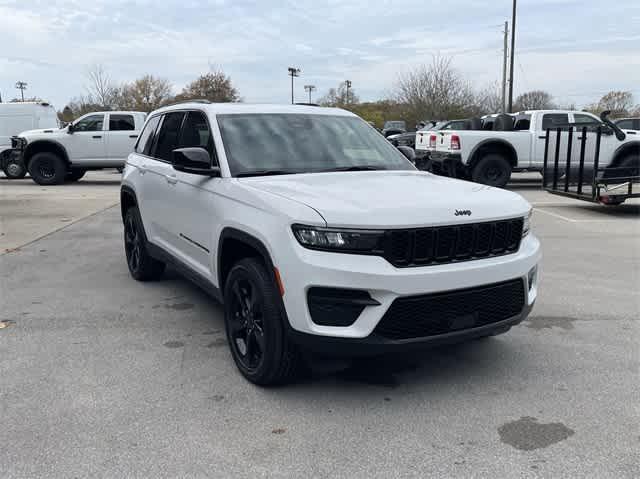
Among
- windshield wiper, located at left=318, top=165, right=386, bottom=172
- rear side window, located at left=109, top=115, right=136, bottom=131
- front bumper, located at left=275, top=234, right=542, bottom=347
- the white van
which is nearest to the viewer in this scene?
front bumper, located at left=275, top=234, right=542, bottom=347

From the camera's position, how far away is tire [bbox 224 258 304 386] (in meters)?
3.42

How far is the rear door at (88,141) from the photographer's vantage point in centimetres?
1738

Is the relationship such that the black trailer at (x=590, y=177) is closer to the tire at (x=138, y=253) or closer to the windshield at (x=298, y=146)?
the windshield at (x=298, y=146)

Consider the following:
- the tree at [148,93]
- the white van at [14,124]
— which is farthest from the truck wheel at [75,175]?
the tree at [148,93]

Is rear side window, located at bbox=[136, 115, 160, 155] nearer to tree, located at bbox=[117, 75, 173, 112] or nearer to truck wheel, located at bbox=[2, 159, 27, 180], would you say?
truck wheel, located at bbox=[2, 159, 27, 180]

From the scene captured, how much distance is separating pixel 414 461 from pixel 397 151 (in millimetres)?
2858

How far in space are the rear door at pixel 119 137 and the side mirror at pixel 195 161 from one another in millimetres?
14115

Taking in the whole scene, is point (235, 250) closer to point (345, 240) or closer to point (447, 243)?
point (345, 240)

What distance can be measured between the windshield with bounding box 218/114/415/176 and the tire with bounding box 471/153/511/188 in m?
10.3

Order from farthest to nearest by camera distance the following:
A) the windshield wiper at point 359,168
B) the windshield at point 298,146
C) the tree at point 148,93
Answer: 1. the tree at point 148,93
2. the windshield wiper at point 359,168
3. the windshield at point 298,146

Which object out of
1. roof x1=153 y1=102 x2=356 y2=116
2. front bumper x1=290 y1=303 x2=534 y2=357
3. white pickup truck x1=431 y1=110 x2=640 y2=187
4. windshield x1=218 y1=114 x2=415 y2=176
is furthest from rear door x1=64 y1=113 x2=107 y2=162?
front bumper x1=290 y1=303 x2=534 y2=357

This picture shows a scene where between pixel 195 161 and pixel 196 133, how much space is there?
0.84 metres

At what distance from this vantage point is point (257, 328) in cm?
365

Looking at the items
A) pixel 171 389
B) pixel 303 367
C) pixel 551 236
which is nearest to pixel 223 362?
pixel 171 389
